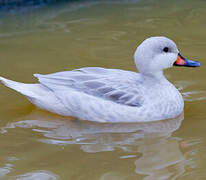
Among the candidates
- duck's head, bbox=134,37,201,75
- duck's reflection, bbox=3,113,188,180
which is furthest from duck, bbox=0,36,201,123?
duck's reflection, bbox=3,113,188,180

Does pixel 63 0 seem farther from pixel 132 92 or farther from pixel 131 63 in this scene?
pixel 132 92

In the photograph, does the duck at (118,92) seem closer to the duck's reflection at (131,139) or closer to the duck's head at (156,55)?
the duck's head at (156,55)

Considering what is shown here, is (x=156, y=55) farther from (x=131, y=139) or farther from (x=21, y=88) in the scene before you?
(x=21, y=88)

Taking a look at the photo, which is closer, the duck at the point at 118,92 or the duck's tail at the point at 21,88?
the duck at the point at 118,92

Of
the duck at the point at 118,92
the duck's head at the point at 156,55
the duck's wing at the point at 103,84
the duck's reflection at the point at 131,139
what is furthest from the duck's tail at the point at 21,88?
the duck's head at the point at 156,55

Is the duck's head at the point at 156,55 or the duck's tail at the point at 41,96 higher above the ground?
the duck's head at the point at 156,55

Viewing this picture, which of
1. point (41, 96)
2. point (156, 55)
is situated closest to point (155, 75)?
point (156, 55)

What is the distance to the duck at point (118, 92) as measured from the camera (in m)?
5.69

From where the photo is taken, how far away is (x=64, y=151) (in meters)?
4.92

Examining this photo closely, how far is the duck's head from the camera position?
5.89 meters

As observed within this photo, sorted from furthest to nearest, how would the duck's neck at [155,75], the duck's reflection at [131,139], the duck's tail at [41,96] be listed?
the duck's neck at [155,75]
the duck's tail at [41,96]
the duck's reflection at [131,139]

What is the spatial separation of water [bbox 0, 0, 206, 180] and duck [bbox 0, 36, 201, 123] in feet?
0.46

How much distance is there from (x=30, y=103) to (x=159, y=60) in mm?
1840

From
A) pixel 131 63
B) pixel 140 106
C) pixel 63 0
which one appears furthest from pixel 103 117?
pixel 63 0
